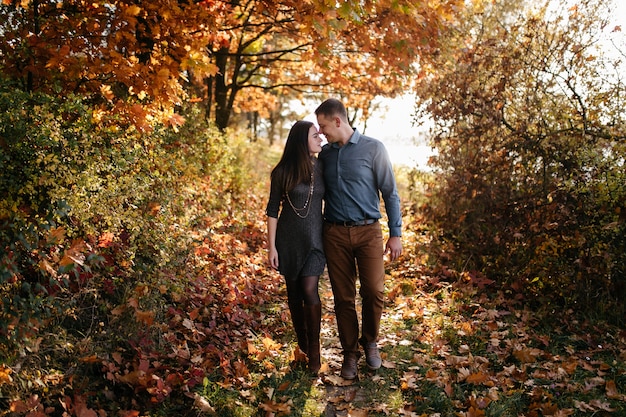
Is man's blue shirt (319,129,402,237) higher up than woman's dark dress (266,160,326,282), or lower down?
higher up

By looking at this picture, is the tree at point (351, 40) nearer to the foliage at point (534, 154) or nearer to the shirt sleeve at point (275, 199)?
the foliage at point (534, 154)

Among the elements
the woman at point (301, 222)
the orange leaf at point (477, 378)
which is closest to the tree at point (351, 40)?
the woman at point (301, 222)

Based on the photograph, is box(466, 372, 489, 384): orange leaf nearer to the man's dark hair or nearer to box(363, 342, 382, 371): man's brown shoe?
box(363, 342, 382, 371): man's brown shoe

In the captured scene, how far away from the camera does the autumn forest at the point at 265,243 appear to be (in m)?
4.09

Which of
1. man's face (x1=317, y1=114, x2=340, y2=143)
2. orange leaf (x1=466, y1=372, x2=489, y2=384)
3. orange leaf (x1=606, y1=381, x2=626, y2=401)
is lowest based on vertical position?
orange leaf (x1=466, y1=372, x2=489, y2=384)

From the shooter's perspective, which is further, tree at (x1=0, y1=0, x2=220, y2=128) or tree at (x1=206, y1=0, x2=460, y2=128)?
tree at (x1=206, y1=0, x2=460, y2=128)

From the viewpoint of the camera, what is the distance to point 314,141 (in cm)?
466

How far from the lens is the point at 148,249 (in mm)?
5426

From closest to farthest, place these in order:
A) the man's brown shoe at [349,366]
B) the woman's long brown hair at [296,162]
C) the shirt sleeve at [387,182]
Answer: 1. the woman's long brown hair at [296,162]
2. the shirt sleeve at [387,182]
3. the man's brown shoe at [349,366]

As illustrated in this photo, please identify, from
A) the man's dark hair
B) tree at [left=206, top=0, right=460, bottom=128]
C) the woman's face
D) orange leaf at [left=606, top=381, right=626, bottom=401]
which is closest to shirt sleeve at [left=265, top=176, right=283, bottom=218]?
the woman's face

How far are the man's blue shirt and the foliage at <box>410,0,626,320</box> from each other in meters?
2.82

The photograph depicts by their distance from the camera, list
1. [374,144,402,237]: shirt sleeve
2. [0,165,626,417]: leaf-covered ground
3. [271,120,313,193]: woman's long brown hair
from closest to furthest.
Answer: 1. [0,165,626,417]: leaf-covered ground
2. [271,120,313,193]: woman's long brown hair
3. [374,144,402,237]: shirt sleeve

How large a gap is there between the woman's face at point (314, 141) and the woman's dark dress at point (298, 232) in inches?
6.3

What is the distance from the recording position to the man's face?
468 cm
